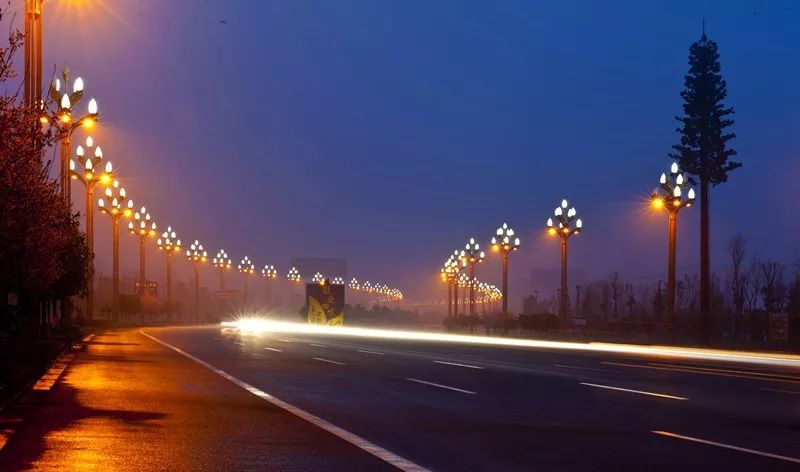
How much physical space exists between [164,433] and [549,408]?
726 centimetres

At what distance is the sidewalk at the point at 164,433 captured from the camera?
1174cm

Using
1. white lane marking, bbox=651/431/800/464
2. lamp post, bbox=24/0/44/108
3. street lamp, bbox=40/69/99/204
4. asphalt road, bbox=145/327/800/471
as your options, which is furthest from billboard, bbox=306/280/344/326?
white lane marking, bbox=651/431/800/464

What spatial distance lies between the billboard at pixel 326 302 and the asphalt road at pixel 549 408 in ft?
153

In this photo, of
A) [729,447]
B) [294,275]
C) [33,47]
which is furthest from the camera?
[294,275]

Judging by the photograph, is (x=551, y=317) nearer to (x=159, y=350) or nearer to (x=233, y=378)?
(x=159, y=350)

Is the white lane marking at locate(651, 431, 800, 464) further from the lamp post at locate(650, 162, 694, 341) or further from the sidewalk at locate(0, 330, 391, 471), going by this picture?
the lamp post at locate(650, 162, 694, 341)

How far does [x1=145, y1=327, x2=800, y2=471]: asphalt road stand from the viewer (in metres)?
12.9

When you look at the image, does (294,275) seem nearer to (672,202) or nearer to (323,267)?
(323,267)

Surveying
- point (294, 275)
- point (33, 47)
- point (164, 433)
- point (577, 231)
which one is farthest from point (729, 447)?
point (294, 275)

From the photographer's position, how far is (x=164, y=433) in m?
14.4

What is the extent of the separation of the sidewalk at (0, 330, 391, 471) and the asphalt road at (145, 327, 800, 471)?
2.73 ft

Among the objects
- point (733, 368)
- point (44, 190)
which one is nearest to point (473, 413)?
point (44, 190)

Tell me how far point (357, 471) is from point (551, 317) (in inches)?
2637

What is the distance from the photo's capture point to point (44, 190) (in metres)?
24.8
